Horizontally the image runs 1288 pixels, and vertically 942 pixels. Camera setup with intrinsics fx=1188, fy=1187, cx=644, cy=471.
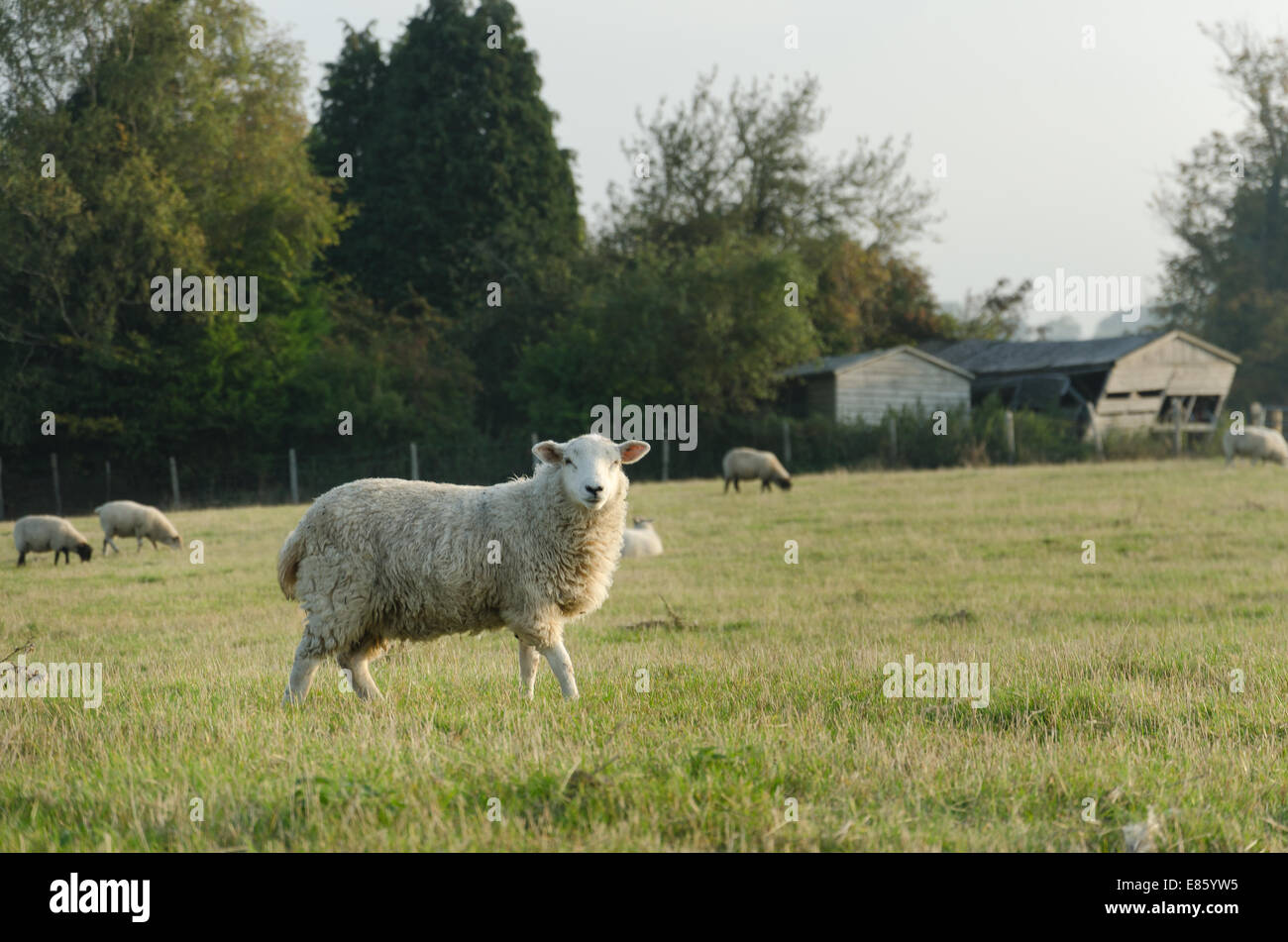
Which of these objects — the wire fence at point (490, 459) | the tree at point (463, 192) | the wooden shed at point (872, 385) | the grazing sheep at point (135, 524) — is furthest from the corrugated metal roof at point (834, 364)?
the grazing sheep at point (135, 524)

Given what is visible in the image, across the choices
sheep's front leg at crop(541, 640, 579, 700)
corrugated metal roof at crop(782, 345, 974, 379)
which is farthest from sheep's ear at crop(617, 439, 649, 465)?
corrugated metal roof at crop(782, 345, 974, 379)

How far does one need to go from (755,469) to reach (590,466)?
2060cm

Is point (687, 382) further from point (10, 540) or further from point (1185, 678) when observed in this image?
point (1185, 678)

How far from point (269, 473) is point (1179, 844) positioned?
33.5 metres

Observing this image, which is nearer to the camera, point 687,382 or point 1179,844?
point 1179,844

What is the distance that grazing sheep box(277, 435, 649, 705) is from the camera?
24.2ft

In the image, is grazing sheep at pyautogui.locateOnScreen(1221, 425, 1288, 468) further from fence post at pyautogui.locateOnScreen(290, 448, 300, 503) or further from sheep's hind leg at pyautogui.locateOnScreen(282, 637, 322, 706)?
sheep's hind leg at pyautogui.locateOnScreen(282, 637, 322, 706)

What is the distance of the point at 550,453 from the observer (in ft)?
25.9

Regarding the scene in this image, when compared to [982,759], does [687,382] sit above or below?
above

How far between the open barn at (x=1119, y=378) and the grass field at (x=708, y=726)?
27.9 metres

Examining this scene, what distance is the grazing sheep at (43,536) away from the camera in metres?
17.7

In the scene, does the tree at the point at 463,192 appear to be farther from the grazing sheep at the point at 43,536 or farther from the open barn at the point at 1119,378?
the grazing sheep at the point at 43,536

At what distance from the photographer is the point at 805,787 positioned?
4.81 m

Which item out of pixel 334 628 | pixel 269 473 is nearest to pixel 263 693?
pixel 334 628
